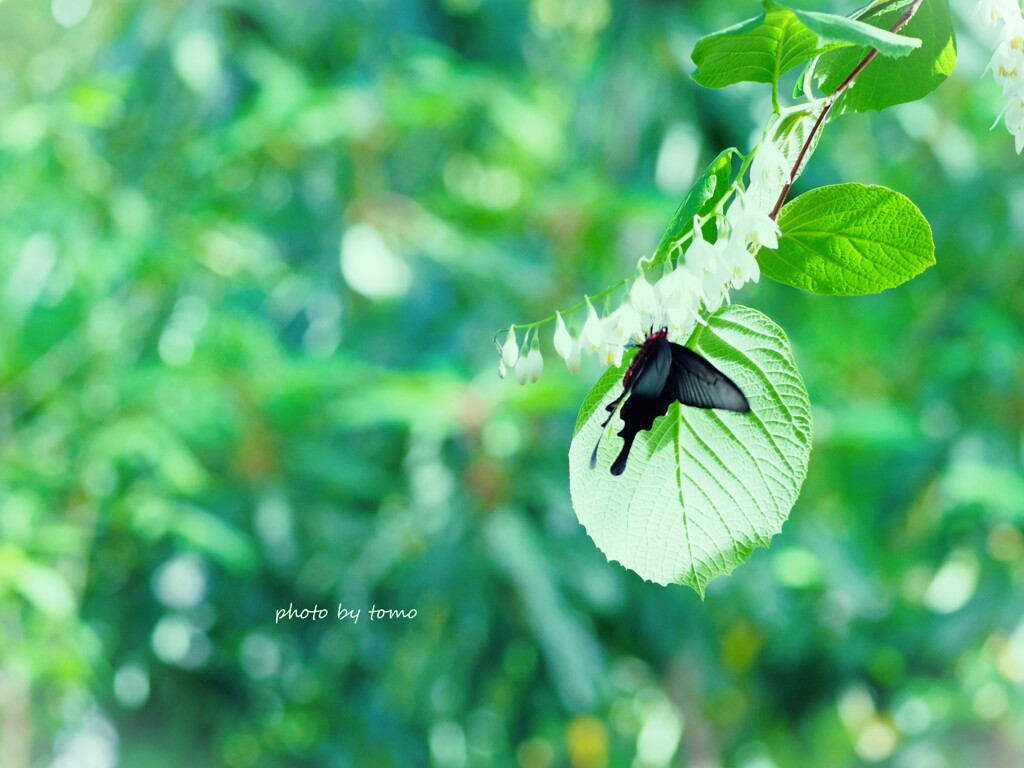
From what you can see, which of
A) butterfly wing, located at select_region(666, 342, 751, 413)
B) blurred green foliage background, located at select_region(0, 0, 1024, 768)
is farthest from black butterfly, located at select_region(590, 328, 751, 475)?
blurred green foliage background, located at select_region(0, 0, 1024, 768)

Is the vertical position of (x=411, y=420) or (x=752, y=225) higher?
(x=752, y=225)

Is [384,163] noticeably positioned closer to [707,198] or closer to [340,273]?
[340,273]

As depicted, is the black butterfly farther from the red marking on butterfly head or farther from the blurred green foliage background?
the blurred green foliage background

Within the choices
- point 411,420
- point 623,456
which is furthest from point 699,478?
point 411,420

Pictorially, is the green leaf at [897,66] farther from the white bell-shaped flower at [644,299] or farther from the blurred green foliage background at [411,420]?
the blurred green foliage background at [411,420]

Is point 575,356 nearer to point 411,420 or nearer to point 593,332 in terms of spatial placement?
point 593,332

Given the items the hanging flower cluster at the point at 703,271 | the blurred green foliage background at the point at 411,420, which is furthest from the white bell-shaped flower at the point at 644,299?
the blurred green foliage background at the point at 411,420
